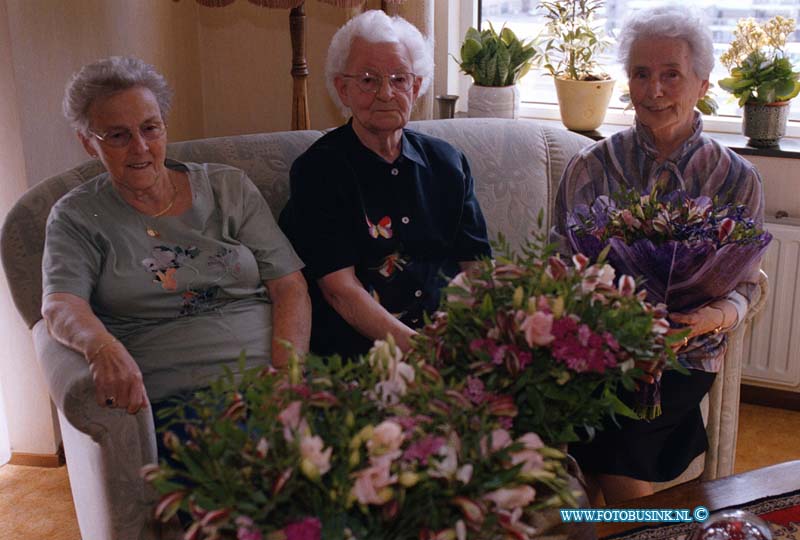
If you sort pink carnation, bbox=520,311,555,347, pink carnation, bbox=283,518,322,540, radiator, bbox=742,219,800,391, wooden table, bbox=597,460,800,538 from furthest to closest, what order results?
radiator, bbox=742,219,800,391
wooden table, bbox=597,460,800,538
pink carnation, bbox=520,311,555,347
pink carnation, bbox=283,518,322,540

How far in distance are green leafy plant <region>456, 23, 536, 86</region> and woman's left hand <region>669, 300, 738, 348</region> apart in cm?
134

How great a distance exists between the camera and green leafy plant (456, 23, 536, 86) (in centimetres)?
302

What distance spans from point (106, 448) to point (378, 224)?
803 millimetres

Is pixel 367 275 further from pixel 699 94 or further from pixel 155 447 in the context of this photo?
pixel 699 94

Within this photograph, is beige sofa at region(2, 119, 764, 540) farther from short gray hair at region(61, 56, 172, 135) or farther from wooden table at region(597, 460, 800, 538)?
wooden table at region(597, 460, 800, 538)

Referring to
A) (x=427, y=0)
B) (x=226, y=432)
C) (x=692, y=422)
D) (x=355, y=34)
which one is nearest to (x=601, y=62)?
(x=427, y=0)

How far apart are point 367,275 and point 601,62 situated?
1.63 metres

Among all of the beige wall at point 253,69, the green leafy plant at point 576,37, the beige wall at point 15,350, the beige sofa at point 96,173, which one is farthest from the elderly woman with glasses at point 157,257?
the green leafy plant at point 576,37

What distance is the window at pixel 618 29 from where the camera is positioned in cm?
307

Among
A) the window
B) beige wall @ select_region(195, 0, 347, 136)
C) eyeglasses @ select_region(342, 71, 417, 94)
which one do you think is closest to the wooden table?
eyeglasses @ select_region(342, 71, 417, 94)

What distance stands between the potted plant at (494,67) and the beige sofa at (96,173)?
42 centimetres

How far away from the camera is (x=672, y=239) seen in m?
1.69

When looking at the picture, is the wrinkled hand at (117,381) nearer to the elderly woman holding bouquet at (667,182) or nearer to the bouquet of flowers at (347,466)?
the bouquet of flowers at (347,466)

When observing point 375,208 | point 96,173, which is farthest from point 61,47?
point 375,208
